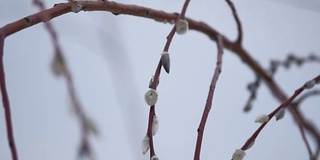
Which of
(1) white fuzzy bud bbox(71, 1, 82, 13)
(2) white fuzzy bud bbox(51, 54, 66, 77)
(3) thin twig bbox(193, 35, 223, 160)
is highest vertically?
(1) white fuzzy bud bbox(71, 1, 82, 13)

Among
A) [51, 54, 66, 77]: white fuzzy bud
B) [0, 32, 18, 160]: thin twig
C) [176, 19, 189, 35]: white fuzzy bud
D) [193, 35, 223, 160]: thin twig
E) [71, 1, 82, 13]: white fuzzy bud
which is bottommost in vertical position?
[193, 35, 223, 160]: thin twig

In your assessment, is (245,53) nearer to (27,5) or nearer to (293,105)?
(293,105)

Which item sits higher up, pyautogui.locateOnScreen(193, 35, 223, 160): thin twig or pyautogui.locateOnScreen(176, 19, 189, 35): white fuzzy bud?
pyautogui.locateOnScreen(176, 19, 189, 35): white fuzzy bud

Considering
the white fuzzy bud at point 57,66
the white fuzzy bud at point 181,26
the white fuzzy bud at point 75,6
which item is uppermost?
the white fuzzy bud at point 75,6

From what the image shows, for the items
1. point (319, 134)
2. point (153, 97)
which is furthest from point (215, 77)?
point (319, 134)

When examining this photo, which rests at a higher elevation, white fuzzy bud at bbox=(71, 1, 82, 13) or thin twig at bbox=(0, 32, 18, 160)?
white fuzzy bud at bbox=(71, 1, 82, 13)

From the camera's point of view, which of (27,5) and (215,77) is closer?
(215,77)

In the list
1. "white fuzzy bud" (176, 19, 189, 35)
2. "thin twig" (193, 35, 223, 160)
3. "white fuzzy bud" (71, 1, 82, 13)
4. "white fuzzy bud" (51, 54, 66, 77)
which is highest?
"white fuzzy bud" (71, 1, 82, 13)

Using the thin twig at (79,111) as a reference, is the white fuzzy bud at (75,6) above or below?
above
